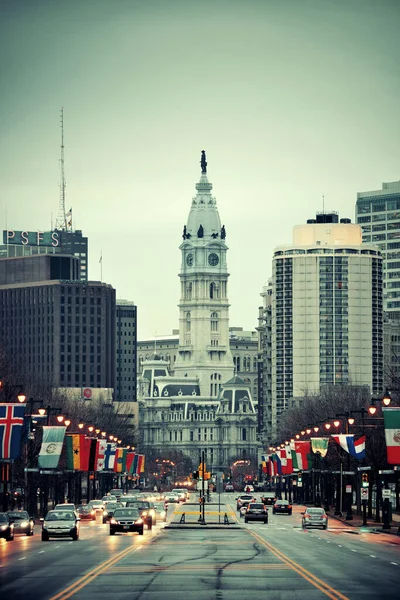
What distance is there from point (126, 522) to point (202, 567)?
3496 cm

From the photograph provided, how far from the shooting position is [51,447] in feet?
363

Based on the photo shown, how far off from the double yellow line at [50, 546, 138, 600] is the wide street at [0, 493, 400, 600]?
0.03 metres

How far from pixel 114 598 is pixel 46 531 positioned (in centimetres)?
4279

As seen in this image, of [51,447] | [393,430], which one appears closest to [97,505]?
[51,447]

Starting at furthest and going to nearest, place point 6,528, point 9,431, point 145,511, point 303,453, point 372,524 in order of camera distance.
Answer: point 303,453, point 372,524, point 145,511, point 9,431, point 6,528

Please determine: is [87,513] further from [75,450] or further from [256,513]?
[256,513]

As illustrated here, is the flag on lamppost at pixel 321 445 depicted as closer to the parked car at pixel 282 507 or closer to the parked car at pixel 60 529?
the parked car at pixel 282 507

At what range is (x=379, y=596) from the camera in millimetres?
47500

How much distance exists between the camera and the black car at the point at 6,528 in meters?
86.3

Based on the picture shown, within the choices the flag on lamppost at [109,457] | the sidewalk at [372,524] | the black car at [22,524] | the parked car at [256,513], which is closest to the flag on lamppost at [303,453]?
the sidewalk at [372,524]

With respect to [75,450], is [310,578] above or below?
below

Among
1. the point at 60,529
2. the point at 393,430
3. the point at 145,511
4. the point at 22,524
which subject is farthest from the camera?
the point at 145,511

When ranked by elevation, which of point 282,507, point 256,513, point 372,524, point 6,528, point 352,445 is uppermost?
point 352,445

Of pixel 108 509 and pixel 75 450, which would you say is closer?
pixel 75 450
